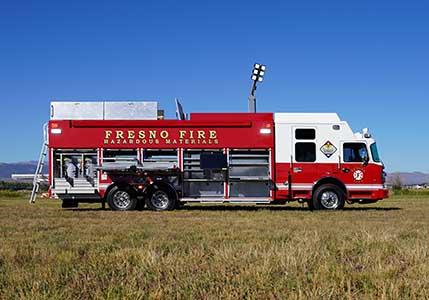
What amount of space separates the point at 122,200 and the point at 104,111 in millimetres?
2842

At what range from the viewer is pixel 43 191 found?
1861 centimetres

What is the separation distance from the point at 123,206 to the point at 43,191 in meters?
2.84

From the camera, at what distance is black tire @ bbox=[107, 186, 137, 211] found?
17.6 meters

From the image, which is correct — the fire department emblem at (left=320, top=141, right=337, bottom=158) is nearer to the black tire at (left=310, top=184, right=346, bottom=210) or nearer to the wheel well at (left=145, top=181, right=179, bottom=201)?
the black tire at (left=310, top=184, right=346, bottom=210)

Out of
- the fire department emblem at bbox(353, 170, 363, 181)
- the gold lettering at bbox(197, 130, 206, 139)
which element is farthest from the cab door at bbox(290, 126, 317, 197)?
the gold lettering at bbox(197, 130, 206, 139)

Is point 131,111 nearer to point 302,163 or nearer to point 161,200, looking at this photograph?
point 161,200

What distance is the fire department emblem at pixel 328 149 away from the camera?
17.8 metres

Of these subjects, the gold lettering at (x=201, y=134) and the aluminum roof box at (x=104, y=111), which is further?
the aluminum roof box at (x=104, y=111)

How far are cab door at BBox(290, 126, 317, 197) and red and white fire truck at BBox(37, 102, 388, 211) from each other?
0.03 meters

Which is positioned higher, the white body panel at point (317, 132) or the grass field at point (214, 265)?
the white body panel at point (317, 132)

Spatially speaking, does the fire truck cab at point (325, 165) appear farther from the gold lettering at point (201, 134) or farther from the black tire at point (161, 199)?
the black tire at point (161, 199)

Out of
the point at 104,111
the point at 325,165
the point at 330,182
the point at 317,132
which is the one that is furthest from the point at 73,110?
the point at 330,182

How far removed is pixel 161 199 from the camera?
17828 millimetres

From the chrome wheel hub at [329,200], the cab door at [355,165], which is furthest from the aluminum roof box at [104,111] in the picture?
the cab door at [355,165]
